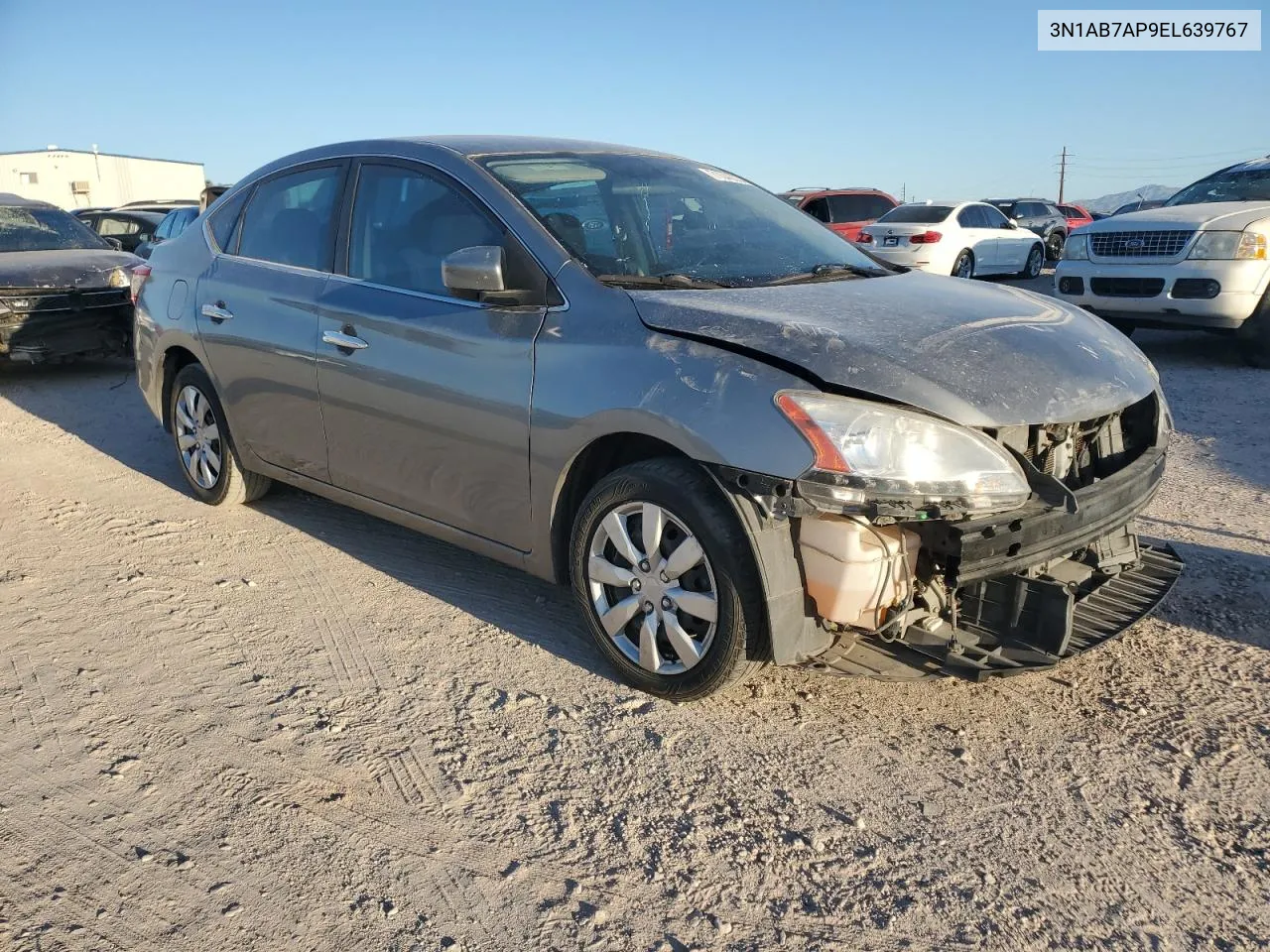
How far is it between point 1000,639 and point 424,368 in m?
2.19

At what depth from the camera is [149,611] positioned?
13.3ft

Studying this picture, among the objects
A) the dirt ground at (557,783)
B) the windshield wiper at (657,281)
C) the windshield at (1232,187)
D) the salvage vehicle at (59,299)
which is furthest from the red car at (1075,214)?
the windshield wiper at (657,281)

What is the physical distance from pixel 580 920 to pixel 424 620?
1815 mm

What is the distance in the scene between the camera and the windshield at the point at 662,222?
11.9 ft

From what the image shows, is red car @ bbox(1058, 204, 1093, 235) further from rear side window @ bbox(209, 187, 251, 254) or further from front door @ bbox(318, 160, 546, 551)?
front door @ bbox(318, 160, 546, 551)

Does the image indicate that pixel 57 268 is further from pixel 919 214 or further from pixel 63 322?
pixel 919 214

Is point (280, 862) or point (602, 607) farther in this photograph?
point (602, 607)

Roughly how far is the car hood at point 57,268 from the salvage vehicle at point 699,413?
17.9 ft

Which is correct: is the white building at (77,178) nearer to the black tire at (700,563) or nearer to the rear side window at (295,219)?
the rear side window at (295,219)

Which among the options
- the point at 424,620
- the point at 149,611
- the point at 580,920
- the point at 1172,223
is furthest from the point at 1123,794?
the point at 1172,223

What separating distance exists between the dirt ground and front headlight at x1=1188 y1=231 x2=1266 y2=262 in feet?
15.6

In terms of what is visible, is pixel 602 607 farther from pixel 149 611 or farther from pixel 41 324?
pixel 41 324

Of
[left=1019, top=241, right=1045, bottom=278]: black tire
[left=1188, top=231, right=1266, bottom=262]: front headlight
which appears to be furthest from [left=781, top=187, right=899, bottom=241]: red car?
[left=1188, top=231, right=1266, bottom=262]: front headlight

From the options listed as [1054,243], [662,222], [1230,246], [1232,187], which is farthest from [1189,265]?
[1054,243]
